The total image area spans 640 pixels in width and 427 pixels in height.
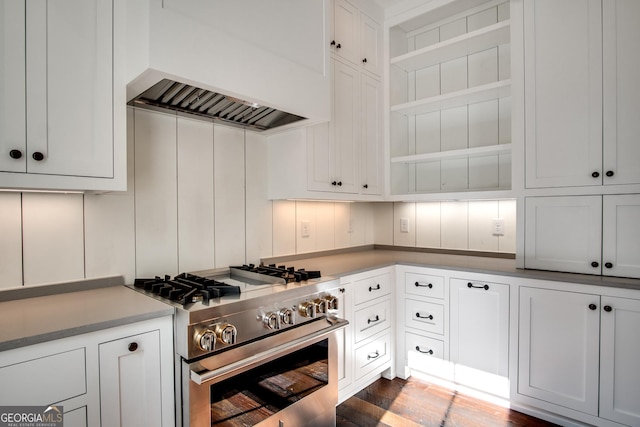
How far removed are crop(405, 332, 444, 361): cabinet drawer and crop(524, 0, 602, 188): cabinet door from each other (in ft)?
3.86

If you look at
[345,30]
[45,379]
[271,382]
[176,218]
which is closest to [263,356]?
[271,382]

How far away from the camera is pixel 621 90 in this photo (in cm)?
180

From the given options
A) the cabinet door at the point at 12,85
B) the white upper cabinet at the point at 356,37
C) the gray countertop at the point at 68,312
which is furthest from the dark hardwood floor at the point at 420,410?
the white upper cabinet at the point at 356,37

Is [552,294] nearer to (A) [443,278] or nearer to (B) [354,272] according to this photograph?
(A) [443,278]

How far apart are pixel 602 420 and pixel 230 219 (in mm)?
2236

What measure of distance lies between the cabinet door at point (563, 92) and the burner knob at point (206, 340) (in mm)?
1939

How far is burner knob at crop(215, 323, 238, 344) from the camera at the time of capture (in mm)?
1249

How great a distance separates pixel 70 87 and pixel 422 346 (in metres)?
2.39

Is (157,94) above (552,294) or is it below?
above

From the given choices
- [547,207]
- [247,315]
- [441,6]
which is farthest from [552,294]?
[441,6]

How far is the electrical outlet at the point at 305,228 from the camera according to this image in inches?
100.0

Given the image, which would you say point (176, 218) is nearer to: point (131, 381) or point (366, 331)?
point (131, 381)

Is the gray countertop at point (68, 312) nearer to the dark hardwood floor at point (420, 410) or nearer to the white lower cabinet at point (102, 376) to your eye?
the white lower cabinet at point (102, 376)

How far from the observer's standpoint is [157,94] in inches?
60.7
